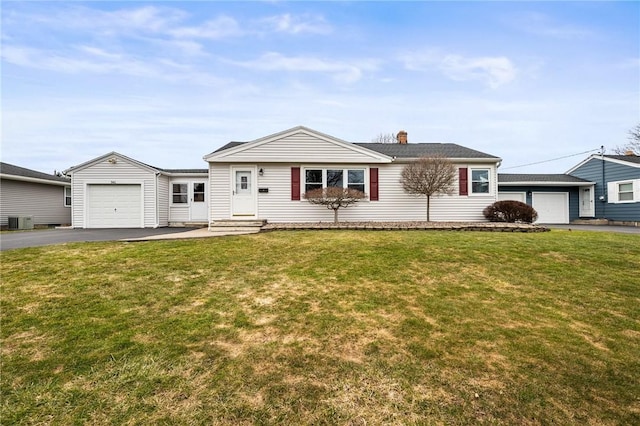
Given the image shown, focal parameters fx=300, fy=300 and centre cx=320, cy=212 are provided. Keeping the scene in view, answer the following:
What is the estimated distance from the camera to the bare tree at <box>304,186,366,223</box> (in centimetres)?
1173

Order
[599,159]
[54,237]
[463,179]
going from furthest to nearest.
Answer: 1. [599,159]
2. [463,179]
3. [54,237]

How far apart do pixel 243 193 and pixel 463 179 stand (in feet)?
31.7

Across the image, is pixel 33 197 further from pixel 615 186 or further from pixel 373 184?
pixel 615 186

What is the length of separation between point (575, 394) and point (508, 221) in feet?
38.9

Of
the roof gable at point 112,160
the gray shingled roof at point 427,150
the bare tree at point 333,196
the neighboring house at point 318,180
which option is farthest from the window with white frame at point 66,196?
the gray shingled roof at point 427,150

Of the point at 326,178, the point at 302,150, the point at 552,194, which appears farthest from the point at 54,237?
the point at 552,194

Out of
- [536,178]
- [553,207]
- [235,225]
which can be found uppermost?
[536,178]

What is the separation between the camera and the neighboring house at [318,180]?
1262 cm

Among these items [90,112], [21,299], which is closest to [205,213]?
[90,112]

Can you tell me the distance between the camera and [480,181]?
13.4 meters

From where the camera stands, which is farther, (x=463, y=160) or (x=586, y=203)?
(x=586, y=203)

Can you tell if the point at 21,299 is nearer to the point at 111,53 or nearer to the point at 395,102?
the point at 111,53

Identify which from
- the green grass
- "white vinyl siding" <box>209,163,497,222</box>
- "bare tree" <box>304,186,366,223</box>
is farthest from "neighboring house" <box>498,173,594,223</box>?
the green grass

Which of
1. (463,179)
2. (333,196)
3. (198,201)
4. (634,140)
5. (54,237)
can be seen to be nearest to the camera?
(54,237)
